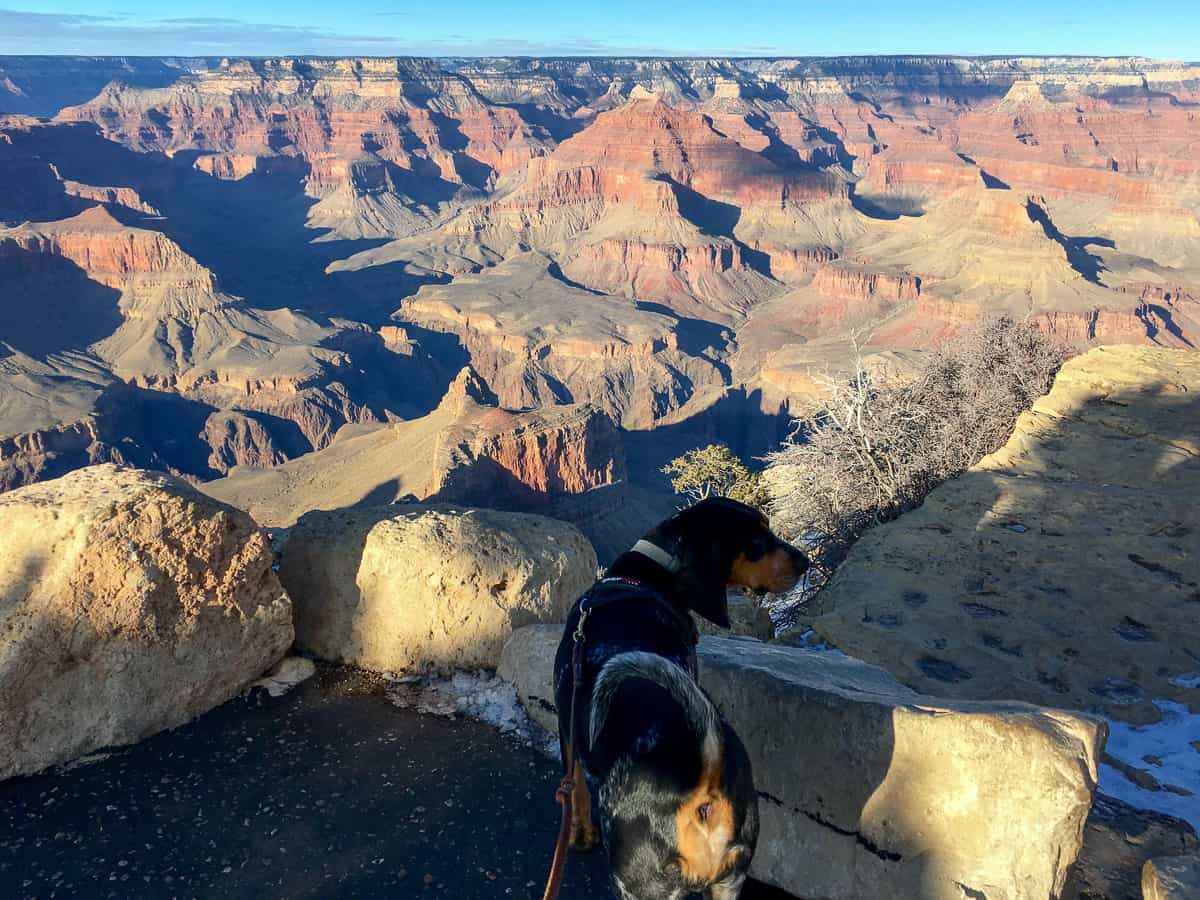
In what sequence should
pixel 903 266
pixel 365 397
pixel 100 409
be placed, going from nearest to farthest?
pixel 100 409, pixel 365 397, pixel 903 266

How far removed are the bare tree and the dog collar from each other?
951 cm

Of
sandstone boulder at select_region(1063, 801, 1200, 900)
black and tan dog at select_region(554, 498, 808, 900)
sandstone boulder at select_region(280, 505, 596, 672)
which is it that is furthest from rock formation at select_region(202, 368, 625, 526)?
black and tan dog at select_region(554, 498, 808, 900)

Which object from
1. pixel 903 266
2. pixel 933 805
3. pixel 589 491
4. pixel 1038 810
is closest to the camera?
pixel 1038 810

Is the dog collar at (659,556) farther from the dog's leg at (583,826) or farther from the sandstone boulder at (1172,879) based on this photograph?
the sandstone boulder at (1172,879)

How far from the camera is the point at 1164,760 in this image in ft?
20.1

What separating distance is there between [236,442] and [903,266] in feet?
248

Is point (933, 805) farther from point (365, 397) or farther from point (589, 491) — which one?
point (365, 397)

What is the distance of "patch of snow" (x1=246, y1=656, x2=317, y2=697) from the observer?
695cm

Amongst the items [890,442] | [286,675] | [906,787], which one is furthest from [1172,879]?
[890,442]

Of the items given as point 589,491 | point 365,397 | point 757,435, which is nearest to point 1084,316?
point 757,435

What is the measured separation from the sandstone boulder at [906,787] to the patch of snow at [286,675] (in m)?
3.68

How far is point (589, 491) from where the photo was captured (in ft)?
148

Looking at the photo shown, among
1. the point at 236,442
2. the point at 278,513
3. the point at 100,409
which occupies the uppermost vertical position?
the point at 278,513

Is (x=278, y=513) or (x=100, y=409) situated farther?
(x=100, y=409)
